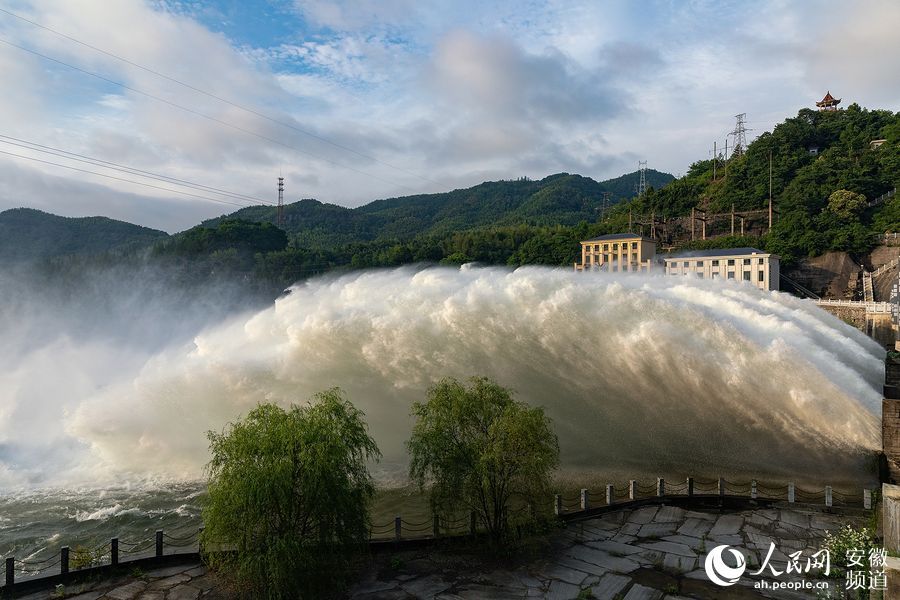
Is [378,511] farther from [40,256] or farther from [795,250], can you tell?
[40,256]

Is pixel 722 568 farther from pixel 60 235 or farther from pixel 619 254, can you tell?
pixel 60 235

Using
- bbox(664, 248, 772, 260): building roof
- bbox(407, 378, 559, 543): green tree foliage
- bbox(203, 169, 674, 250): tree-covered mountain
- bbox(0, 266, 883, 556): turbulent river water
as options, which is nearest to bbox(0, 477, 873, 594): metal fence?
bbox(407, 378, 559, 543): green tree foliage

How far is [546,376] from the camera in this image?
22.2 metres

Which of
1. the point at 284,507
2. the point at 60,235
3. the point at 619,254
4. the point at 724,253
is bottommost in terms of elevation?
the point at 284,507

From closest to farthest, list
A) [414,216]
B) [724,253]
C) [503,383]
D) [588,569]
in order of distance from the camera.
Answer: [588,569]
[503,383]
[724,253]
[414,216]

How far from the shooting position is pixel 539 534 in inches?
560

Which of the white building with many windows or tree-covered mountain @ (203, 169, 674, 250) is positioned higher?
tree-covered mountain @ (203, 169, 674, 250)

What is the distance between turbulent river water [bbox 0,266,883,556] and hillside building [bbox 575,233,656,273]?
47688 mm

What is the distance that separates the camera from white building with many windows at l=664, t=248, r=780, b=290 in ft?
203

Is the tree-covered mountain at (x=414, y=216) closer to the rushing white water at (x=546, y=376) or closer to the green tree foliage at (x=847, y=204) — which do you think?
the green tree foliage at (x=847, y=204)

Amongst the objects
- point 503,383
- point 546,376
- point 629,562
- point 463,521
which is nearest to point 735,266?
point 546,376

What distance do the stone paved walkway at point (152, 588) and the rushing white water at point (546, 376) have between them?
10.0m

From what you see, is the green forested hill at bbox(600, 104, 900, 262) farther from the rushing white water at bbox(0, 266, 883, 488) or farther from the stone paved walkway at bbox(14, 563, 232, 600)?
the stone paved walkway at bbox(14, 563, 232, 600)

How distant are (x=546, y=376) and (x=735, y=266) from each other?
173 ft
